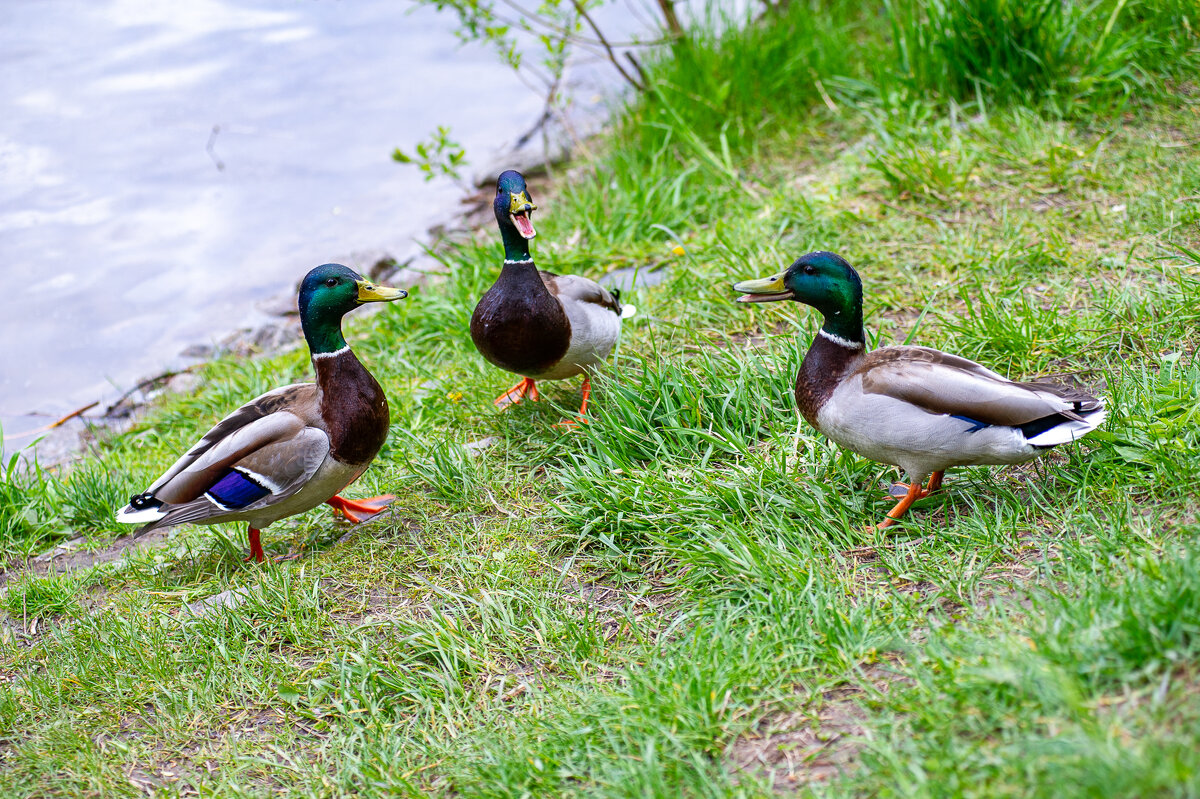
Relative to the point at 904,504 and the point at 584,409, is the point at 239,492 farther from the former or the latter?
the point at 904,504

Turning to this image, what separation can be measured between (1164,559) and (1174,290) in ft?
5.89

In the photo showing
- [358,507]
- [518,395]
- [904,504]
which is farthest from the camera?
[518,395]

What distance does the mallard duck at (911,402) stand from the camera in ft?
8.82

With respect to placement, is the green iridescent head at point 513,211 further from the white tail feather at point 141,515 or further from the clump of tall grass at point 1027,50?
the clump of tall grass at point 1027,50

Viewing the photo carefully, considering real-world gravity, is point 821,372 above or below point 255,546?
above

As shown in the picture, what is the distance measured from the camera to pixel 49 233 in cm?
705

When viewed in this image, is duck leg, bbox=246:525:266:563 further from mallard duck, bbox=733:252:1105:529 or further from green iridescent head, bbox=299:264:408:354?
mallard duck, bbox=733:252:1105:529

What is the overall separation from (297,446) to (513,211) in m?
1.22

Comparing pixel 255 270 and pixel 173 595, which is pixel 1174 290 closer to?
pixel 173 595

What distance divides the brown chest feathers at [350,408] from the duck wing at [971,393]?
5.50 feet

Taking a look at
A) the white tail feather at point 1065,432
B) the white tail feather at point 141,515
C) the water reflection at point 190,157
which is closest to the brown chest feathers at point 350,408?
the white tail feather at point 141,515

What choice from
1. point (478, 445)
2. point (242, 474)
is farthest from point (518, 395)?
point (242, 474)

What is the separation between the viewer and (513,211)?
3.72m

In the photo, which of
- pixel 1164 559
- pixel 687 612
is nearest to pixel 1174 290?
pixel 1164 559
